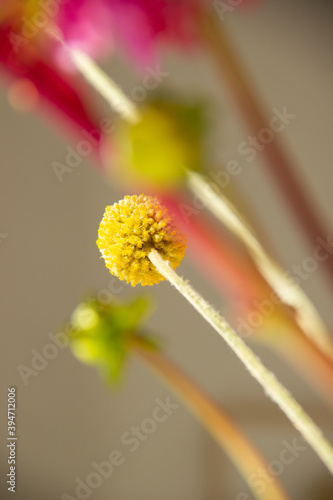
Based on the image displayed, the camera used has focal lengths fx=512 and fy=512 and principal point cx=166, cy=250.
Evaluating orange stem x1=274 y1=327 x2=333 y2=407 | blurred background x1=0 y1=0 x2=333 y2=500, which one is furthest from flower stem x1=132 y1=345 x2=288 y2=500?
blurred background x1=0 y1=0 x2=333 y2=500

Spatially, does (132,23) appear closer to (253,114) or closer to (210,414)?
(253,114)

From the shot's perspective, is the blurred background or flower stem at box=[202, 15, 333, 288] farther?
the blurred background

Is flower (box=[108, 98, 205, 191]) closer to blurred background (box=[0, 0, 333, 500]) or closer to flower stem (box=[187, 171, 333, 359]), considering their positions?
flower stem (box=[187, 171, 333, 359])

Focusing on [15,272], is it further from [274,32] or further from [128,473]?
[274,32]

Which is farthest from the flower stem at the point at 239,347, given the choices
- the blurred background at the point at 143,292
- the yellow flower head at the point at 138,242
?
the blurred background at the point at 143,292

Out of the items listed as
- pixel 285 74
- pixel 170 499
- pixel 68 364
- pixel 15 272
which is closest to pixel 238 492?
pixel 170 499

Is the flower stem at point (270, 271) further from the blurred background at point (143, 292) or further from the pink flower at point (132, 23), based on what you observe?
the blurred background at point (143, 292)

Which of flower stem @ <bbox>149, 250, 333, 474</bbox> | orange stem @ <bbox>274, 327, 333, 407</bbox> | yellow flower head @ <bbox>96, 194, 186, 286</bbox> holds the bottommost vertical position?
orange stem @ <bbox>274, 327, 333, 407</bbox>
